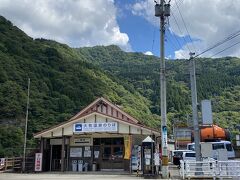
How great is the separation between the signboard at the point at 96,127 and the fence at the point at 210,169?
8733mm

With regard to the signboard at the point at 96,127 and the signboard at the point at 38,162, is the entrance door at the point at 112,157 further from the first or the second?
the signboard at the point at 38,162

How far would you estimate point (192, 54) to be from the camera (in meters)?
22.5

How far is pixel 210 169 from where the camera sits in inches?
779

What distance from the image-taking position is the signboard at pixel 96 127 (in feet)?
92.3

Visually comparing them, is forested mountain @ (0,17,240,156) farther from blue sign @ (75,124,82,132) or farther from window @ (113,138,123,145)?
blue sign @ (75,124,82,132)

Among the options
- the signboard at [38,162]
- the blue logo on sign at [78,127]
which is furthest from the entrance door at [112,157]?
the signboard at [38,162]

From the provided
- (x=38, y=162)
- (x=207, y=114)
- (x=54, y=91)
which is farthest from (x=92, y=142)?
(x=54, y=91)

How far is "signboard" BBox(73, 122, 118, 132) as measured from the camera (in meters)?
28.1

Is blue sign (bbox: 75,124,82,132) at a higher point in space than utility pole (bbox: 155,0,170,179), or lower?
lower

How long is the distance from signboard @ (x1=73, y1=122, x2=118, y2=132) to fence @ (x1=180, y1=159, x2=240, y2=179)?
873 cm

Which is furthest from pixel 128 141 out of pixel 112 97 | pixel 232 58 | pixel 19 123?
pixel 232 58

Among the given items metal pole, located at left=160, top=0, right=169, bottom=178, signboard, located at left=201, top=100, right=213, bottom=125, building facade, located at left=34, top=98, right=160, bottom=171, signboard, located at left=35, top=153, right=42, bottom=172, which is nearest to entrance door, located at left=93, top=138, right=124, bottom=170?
building facade, located at left=34, top=98, right=160, bottom=171

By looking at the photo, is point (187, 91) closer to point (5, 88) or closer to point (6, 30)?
point (6, 30)

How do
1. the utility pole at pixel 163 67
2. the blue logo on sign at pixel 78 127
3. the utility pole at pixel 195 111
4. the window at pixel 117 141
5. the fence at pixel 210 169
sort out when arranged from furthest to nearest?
the window at pixel 117 141 → the blue logo on sign at pixel 78 127 → the utility pole at pixel 163 67 → the utility pole at pixel 195 111 → the fence at pixel 210 169
